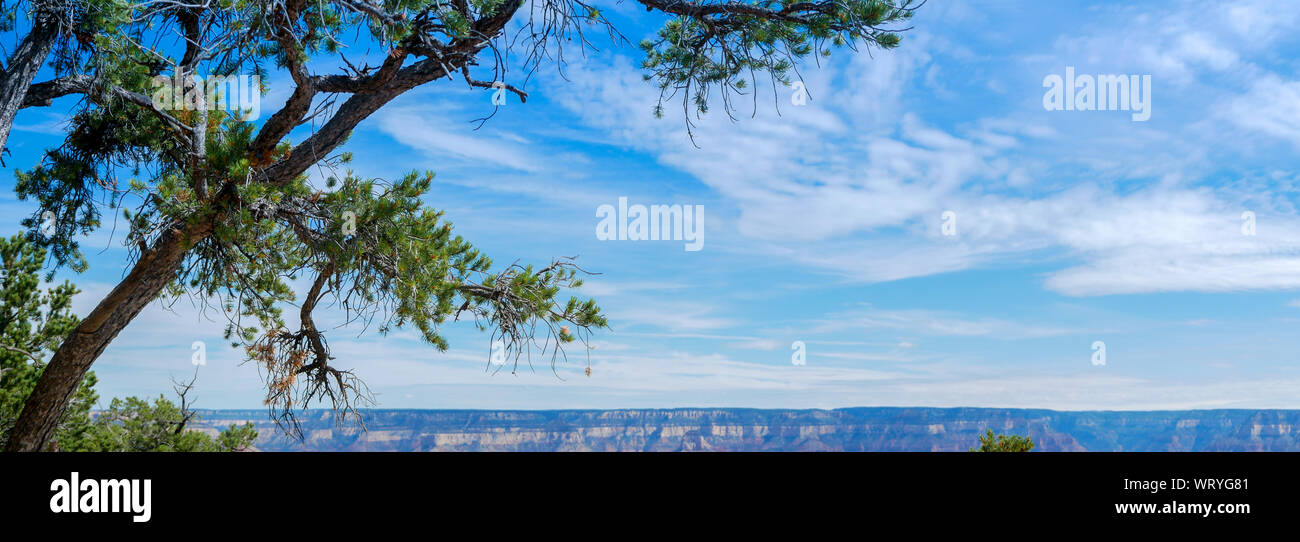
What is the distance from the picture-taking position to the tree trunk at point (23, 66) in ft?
19.6

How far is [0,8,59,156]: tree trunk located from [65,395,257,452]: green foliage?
19.3ft

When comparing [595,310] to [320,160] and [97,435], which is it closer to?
[320,160]

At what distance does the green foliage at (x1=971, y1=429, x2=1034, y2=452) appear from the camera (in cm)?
841

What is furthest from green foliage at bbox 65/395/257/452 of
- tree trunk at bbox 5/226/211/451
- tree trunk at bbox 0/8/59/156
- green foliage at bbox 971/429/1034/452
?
green foliage at bbox 971/429/1034/452

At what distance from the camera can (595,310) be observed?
248 inches

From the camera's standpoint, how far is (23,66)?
6055 millimetres

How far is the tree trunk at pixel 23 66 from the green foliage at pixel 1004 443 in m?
9.38

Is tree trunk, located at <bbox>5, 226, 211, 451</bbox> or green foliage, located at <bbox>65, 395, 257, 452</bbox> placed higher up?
tree trunk, located at <bbox>5, 226, 211, 451</bbox>

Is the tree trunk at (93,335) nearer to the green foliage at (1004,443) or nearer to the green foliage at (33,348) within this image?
the green foliage at (33,348)

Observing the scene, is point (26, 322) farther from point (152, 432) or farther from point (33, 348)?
point (152, 432)

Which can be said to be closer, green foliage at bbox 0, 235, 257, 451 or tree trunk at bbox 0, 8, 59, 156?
tree trunk at bbox 0, 8, 59, 156

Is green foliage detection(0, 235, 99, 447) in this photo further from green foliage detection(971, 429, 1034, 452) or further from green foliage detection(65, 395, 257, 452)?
green foliage detection(971, 429, 1034, 452)

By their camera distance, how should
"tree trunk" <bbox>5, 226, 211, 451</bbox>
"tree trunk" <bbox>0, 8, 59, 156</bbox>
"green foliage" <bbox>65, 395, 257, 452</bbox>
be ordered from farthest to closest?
"green foliage" <bbox>65, 395, 257, 452</bbox> < "tree trunk" <bbox>5, 226, 211, 451</bbox> < "tree trunk" <bbox>0, 8, 59, 156</bbox>
